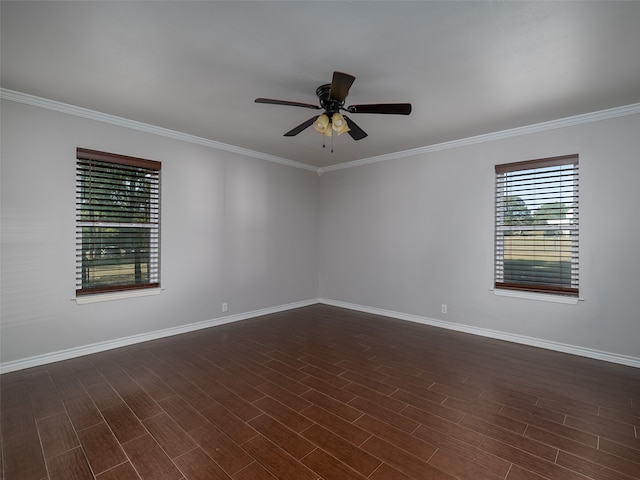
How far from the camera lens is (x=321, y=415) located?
7.64 feet

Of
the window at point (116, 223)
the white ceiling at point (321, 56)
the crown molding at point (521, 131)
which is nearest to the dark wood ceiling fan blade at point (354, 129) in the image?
the white ceiling at point (321, 56)

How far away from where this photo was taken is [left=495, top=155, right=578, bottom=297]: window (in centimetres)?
365

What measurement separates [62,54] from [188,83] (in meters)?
0.90

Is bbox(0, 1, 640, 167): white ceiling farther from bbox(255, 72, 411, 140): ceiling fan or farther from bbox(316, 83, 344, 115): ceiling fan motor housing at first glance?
bbox(255, 72, 411, 140): ceiling fan

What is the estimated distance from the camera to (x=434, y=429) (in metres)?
2.16

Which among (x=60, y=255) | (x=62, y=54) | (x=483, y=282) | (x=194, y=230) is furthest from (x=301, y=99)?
(x=483, y=282)

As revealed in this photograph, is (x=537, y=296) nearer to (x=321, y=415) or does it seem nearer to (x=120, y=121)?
(x=321, y=415)

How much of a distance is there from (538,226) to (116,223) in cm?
513

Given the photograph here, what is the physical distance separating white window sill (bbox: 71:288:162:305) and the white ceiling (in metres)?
2.08

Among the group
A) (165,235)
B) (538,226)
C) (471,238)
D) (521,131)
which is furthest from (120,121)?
(538,226)

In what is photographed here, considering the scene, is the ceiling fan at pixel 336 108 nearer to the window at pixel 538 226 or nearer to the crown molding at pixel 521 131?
the crown molding at pixel 521 131

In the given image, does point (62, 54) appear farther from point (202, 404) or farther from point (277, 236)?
point (277, 236)

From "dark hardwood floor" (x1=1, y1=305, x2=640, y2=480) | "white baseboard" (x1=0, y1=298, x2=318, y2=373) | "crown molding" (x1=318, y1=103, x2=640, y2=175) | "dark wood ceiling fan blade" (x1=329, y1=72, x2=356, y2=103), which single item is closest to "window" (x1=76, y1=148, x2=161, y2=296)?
"white baseboard" (x1=0, y1=298, x2=318, y2=373)

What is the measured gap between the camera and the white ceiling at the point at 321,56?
195cm
